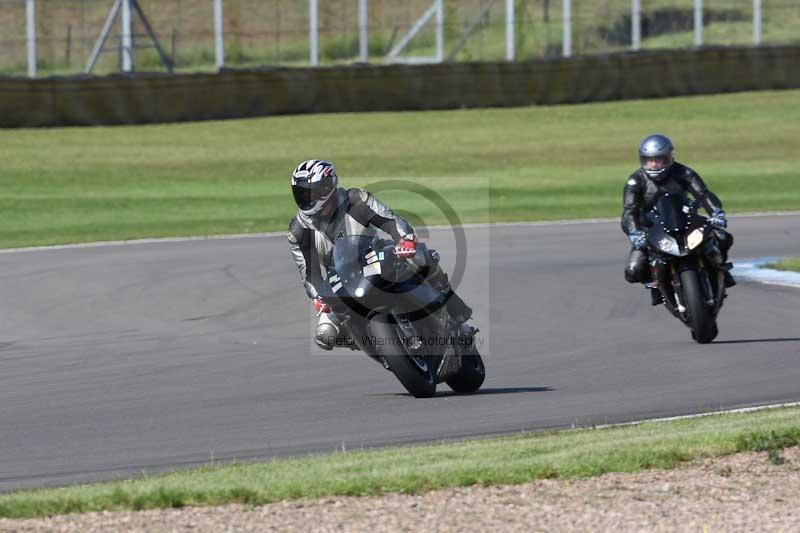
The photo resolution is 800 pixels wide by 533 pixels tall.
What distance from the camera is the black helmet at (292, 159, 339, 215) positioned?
414 inches

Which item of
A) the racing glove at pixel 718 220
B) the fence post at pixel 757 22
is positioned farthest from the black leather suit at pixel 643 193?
the fence post at pixel 757 22

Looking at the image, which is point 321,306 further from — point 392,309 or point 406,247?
point 406,247

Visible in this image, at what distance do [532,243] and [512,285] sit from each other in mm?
4072

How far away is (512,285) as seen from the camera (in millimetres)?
Answer: 17531

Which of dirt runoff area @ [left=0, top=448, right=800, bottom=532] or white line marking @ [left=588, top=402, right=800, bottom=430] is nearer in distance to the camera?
dirt runoff area @ [left=0, top=448, right=800, bottom=532]

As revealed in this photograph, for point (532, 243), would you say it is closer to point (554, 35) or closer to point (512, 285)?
point (512, 285)

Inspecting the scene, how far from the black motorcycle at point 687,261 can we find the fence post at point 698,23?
930 inches

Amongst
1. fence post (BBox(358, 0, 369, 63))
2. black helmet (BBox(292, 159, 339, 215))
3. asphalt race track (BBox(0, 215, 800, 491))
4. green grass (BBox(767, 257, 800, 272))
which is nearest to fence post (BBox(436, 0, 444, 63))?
fence post (BBox(358, 0, 369, 63))

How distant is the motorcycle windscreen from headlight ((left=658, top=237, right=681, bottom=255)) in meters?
0.09

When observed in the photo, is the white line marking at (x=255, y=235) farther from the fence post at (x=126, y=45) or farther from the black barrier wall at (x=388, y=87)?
the fence post at (x=126, y=45)

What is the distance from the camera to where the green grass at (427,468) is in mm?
7676

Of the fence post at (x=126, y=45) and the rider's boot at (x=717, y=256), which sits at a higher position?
the fence post at (x=126, y=45)

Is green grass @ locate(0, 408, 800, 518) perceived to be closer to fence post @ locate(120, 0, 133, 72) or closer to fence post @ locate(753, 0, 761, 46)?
fence post @ locate(120, 0, 133, 72)

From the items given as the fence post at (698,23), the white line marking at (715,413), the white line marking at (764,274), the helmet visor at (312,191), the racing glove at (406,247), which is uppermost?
the fence post at (698,23)
